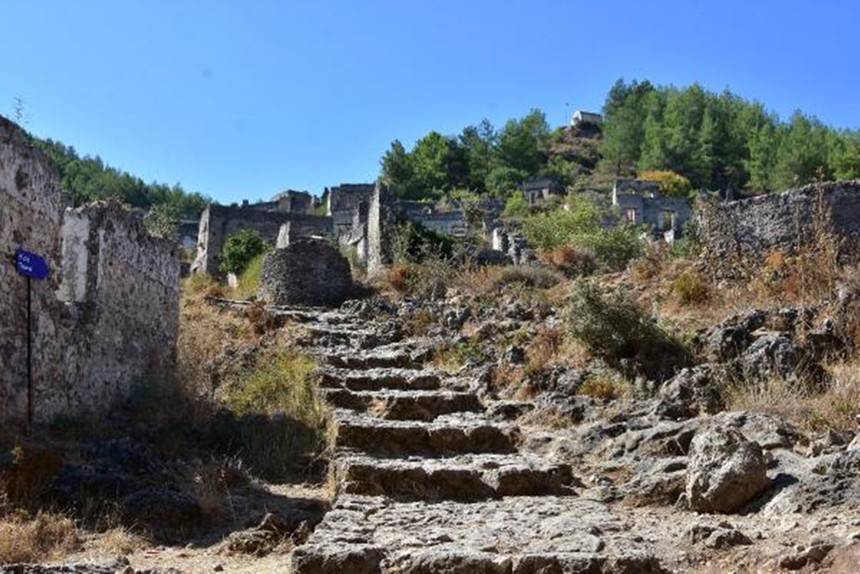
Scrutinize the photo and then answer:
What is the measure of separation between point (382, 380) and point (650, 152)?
57.4 m

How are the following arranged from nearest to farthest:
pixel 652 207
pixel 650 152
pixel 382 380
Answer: pixel 382 380 → pixel 652 207 → pixel 650 152

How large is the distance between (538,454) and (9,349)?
4.50 meters

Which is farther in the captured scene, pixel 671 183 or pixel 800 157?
pixel 671 183

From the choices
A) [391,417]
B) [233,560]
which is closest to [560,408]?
[391,417]

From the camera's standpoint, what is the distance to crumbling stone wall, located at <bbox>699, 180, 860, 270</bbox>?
11211mm

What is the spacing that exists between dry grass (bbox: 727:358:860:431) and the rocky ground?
0.27 meters

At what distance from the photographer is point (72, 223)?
9289 mm

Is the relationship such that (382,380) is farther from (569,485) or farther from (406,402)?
(569,485)

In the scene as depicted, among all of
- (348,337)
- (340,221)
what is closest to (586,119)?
(340,221)

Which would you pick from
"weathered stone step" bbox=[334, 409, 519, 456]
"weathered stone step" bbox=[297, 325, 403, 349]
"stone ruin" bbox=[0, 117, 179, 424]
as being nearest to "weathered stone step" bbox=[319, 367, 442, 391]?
"weathered stone step" bbox=[334, 409, 519, 456]

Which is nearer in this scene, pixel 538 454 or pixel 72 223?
Result: pixel 538 454

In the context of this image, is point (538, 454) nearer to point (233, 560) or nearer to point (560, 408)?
point (560, 408)

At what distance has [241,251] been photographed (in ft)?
91.4

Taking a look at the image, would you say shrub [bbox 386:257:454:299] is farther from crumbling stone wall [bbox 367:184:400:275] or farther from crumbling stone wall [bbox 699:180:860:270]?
crumbling stone wall [bbox 699:180:860:270]
